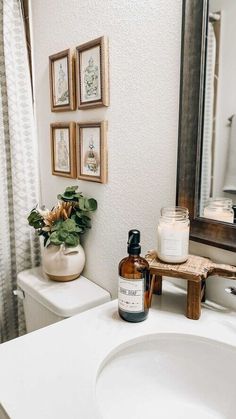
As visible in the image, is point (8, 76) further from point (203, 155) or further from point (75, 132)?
point (203, 155)

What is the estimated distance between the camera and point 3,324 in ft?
4.94

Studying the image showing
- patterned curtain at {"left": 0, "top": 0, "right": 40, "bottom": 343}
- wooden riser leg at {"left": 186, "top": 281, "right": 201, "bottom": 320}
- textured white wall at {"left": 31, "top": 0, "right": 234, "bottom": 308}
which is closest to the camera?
wooden riser leg at {"left": 186, "top": 281, "right": 201, "bottom": 320}

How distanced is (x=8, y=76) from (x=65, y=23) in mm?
317

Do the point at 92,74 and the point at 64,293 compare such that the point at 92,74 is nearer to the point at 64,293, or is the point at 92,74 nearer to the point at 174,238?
the point at 174,238

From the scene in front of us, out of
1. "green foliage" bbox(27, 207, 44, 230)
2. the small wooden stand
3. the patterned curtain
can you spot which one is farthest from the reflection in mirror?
the patterned curtain

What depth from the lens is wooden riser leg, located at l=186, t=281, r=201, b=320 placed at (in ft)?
2.42

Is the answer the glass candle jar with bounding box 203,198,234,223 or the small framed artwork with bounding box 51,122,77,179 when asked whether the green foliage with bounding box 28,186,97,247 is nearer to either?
the small framed artwork with bounding box 51,122,77,179

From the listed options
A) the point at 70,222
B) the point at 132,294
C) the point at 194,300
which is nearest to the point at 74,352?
the point at 132,294

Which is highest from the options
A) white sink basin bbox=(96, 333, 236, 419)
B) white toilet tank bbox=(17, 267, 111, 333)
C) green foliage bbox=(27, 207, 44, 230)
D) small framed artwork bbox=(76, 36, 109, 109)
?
small framed artwork bbox=(76, 36, 109, 109)

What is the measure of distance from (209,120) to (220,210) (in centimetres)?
22

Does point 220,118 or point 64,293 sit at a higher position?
point 220,118

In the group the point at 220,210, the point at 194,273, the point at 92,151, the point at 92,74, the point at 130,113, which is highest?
the point at 92,74

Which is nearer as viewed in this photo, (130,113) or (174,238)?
(174,238)

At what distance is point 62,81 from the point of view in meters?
1.24
